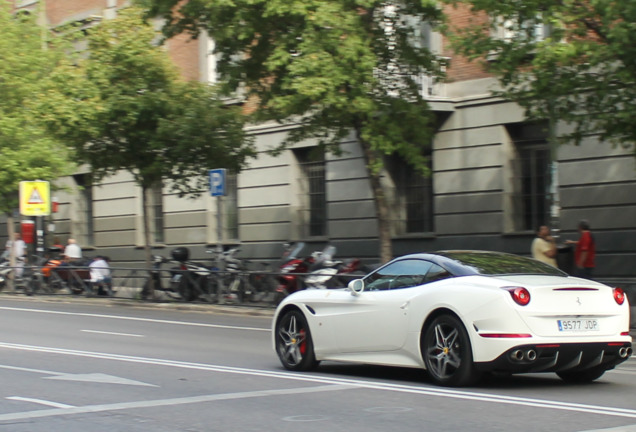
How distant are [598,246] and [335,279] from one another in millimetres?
5462

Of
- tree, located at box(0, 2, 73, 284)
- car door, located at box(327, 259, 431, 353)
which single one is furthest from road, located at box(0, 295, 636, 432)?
tree, located at box(0, 2, 73, 284)

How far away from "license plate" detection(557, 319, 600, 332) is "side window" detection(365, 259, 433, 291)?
1.48 metres

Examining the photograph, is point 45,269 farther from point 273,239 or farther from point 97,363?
point 97,363

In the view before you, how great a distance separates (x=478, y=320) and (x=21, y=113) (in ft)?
81.5

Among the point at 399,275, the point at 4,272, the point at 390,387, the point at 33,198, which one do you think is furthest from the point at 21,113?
the point at 390,387

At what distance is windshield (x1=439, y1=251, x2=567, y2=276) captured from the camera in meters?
9.91

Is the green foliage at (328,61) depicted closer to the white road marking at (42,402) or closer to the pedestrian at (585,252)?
the pedestrian at (585,252)

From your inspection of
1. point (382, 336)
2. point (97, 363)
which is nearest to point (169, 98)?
point (97, 363)

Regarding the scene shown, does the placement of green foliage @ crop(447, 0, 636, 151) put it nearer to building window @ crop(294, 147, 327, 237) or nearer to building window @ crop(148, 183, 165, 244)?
building window @ crop(294, 147, 327, 237)

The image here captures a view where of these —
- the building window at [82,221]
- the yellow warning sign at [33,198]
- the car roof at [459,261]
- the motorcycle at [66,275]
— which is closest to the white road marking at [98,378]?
the car roof at [459,261]

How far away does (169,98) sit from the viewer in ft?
83.1

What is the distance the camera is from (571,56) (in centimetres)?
1566

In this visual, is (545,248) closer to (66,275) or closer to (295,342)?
(295,342)

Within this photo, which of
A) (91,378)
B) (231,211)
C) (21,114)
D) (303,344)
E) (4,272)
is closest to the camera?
(91,378)
